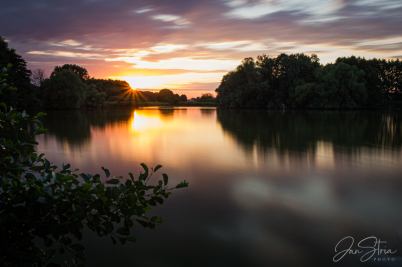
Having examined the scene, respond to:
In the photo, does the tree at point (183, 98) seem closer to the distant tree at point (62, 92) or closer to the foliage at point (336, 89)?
the distant tree at point (62, 92)

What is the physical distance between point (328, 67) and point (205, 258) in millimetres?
58898

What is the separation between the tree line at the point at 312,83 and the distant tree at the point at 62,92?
33.0 metres

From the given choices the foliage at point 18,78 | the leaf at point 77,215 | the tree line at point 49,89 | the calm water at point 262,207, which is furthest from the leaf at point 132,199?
the foliage at point 18,78

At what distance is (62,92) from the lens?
5859 cm

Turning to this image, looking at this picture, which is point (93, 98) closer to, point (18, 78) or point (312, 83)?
point (18, 78)

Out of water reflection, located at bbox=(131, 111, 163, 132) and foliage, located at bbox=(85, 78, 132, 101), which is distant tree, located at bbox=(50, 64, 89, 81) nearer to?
foliage, located at bbox=(85, 78, 132, 101)

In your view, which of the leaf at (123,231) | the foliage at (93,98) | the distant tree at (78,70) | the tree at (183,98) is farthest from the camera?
the tree at (183,98)

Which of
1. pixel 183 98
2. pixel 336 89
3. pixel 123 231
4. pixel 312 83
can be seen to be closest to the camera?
pixel 123 231

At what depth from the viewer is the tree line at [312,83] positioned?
175 feet

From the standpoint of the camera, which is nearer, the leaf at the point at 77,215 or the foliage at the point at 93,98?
the leaf at the point at 77,215

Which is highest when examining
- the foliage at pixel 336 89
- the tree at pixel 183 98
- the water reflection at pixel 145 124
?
the tree at pixel 183 98

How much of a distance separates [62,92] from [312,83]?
4836cm

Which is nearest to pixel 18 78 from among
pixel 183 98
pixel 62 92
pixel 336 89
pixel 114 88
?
pixel 62 92

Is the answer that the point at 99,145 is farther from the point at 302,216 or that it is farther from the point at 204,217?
the point at 302,216
